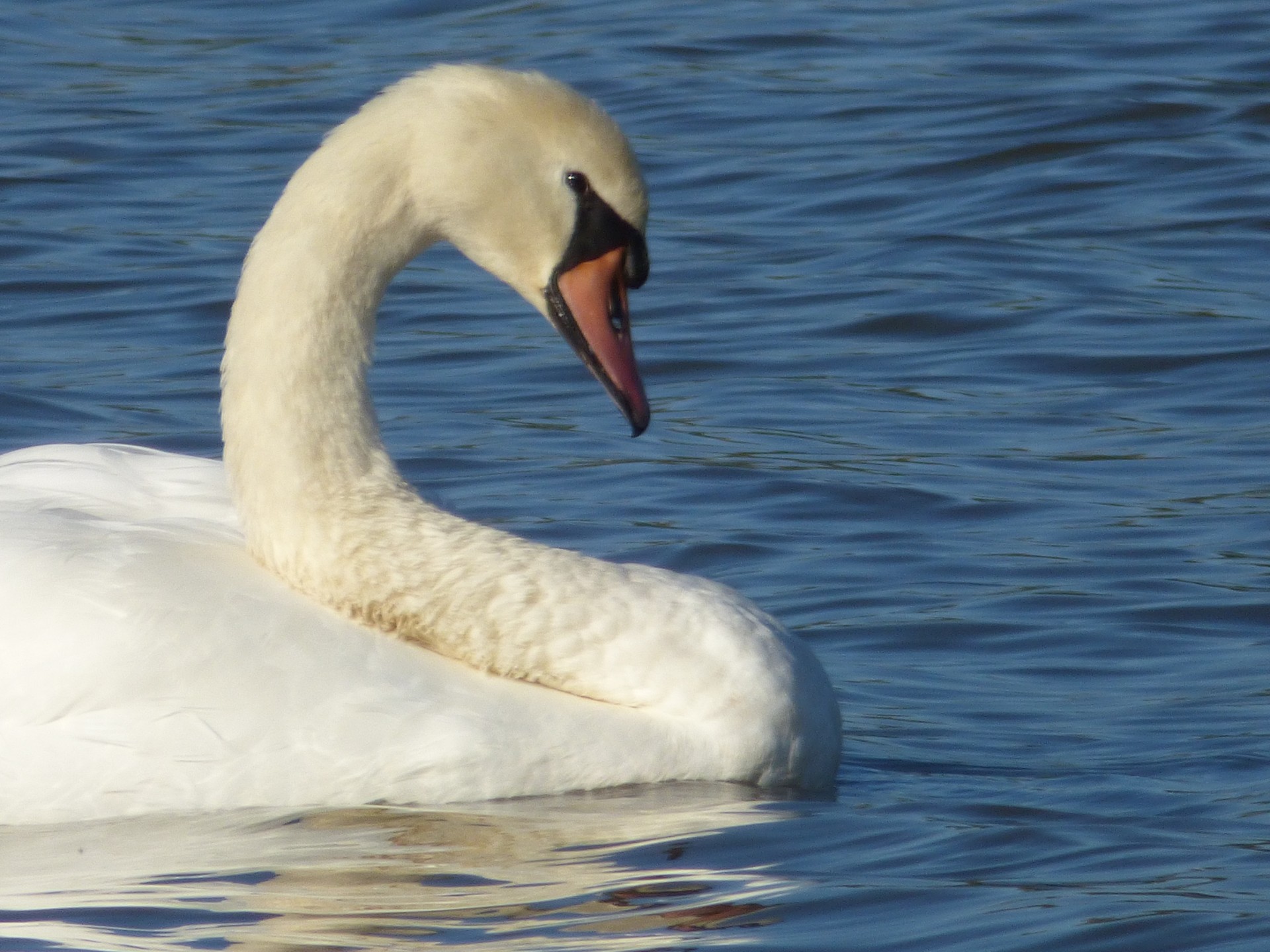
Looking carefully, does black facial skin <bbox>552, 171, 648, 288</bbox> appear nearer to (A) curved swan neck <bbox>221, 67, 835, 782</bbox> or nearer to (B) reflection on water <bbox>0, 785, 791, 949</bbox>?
(A) curved swan neck <bbox>221, 67, 835, 782</bbox>

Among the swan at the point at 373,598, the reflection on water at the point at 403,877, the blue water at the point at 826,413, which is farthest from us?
the swan at the point at 373,598

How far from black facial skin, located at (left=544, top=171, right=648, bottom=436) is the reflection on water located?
35.7 inches

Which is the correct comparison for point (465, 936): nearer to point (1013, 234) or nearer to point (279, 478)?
point (279, 478)

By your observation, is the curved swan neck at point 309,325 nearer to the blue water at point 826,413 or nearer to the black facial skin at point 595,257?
the black facial skin at point 595,257

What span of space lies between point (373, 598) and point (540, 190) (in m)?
0.92

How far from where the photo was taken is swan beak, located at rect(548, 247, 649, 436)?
5.42 metres

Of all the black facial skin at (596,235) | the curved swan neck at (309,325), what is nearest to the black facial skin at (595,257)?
the black facial skin at (596,235)

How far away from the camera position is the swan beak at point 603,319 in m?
5.42

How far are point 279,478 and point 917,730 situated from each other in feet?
4.97

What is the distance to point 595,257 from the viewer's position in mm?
5414

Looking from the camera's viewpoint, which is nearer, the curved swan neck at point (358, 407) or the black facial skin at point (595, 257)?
the curved swan neck at point (358, 407)

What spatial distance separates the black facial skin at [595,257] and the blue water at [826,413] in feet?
3.13

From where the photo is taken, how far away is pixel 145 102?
39.8 feet

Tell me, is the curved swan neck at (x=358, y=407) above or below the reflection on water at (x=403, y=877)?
above
